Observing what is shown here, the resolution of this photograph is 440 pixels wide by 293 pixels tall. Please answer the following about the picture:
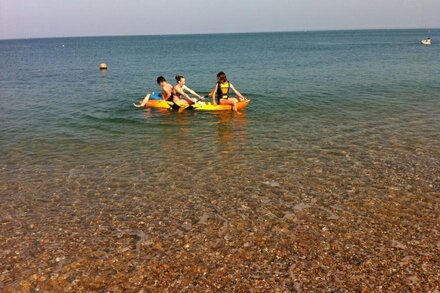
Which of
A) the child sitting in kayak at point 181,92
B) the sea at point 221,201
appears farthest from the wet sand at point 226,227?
the child sitting in kayak at point 181,92

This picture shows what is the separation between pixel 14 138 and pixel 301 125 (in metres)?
10.7

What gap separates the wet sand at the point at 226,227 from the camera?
5.47m

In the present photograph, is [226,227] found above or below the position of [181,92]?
below

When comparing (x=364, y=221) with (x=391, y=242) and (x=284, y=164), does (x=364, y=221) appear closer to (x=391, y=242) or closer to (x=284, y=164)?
(x=391, y=242)

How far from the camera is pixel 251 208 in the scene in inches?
301

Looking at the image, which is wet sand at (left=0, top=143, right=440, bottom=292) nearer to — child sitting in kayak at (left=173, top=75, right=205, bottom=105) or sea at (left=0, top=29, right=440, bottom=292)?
sea at (left=0, top=29, right=440, bottom=292)

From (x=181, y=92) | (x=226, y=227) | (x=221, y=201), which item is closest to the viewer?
(x=226, y=227)

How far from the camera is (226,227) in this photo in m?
6.93

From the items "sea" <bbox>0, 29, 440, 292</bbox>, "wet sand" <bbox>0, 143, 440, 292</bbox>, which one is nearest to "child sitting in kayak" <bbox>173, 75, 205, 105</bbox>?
"sea" <bbox>0, 29, 440, 292</bbox>

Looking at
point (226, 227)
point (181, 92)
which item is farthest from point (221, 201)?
point (181, 92)

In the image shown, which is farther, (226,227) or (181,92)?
(181,92)

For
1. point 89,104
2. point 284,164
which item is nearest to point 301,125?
point 284,164

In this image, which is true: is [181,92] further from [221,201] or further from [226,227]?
[226,227]

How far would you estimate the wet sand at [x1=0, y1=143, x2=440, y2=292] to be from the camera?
5469mm
